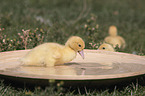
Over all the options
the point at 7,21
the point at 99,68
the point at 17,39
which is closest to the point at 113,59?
the point at 99,68

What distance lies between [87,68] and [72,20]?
6895mm

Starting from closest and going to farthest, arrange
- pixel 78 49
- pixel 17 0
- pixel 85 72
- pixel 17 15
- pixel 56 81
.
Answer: pixel 56 81 → pixel 85 72 → pixel 78 49 → pixel 17 15 → pixel 17 0

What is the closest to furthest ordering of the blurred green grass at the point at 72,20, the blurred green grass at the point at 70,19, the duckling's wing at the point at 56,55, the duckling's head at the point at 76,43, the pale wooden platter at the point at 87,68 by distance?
the pale wooden platter at the point at 87,68 < the duckling's wing at the point at 56,55 < the duckling's head at the point at 76,43 < the blurred green grass at the point at 72,20 < the blurred green grass at the point at 70,19

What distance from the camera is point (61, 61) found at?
412cm

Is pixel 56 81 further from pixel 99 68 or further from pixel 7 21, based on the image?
pixel 7 21

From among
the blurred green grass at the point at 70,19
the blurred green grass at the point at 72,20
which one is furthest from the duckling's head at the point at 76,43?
the blurred green grass at the point at 70,19

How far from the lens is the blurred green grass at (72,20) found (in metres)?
6.69

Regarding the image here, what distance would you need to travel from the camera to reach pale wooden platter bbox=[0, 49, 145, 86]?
133 inches

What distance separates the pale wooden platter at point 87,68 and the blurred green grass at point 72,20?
1.05 ft

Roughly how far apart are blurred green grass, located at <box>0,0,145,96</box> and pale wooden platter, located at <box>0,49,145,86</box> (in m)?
0.32

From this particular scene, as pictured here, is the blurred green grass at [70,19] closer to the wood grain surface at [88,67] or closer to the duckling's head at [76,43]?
the wood grain surface at [88,67]

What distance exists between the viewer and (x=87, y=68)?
420cm

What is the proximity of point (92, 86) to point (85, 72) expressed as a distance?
36 cm

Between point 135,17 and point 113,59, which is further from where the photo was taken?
point 135,17
